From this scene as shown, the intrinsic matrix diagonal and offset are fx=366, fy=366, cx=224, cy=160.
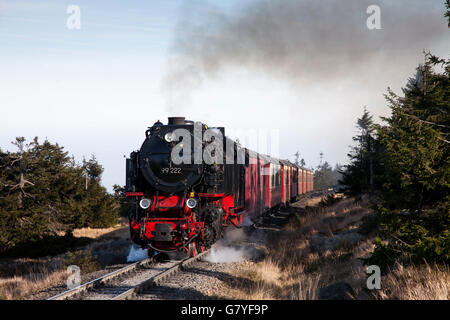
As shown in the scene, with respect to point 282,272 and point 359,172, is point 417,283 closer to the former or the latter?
point 282,272

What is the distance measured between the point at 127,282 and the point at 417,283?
20.1 feet

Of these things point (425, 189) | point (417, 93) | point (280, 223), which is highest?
point (417, 93)

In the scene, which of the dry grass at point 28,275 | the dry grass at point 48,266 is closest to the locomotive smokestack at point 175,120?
the dry grass at point 48,266

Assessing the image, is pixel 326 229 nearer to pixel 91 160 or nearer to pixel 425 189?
pixel 425 189

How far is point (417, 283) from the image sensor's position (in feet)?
19.3

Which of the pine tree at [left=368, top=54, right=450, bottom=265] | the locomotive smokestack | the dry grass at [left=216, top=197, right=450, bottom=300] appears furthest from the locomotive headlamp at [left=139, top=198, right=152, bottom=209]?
the pine tree at [left=368, top=54, right=450, bottom=265]

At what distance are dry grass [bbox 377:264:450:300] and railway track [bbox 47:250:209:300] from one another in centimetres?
476

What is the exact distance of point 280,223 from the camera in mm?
21000

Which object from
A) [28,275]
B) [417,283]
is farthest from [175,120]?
[28,275]

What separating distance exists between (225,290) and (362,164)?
17890mm

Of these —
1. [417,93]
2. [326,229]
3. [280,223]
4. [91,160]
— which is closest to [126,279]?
[326,229]

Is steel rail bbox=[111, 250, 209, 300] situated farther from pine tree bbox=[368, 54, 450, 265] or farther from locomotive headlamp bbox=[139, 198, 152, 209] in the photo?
pine tree bbox=[368, 54, 450, 265]

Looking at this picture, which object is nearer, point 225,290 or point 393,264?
point 393,264

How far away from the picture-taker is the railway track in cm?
748
